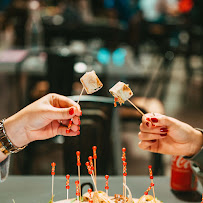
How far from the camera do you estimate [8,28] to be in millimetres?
5352

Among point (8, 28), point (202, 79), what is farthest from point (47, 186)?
point (202, 79)

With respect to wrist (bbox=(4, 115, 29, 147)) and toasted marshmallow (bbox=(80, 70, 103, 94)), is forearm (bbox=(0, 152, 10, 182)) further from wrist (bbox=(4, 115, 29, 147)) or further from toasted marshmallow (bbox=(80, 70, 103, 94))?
toasted marshmallow (bbox=(80, 70, 103, 94))

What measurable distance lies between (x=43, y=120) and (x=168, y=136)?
49cm

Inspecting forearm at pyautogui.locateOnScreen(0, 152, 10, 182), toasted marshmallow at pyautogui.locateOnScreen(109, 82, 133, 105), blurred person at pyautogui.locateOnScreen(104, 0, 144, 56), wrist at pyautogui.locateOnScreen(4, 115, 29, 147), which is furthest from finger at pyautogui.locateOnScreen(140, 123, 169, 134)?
blurred person at pyautogui.locateOnScreen(104, 0, 144, 56)

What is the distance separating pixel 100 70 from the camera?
3.34 m

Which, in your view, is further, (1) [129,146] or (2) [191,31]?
(2) [191,31]

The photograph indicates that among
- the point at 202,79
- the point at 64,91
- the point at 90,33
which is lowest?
the point at 64,91

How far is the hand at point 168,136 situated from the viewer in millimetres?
1163

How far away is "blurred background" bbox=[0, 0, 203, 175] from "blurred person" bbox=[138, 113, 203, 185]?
749 mm

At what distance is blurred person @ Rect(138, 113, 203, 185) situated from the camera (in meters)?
1.17

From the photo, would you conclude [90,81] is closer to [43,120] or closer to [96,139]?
[43,120]

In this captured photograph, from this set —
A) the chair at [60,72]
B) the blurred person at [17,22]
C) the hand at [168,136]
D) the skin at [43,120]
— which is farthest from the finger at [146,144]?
the blurred person at [17,22]

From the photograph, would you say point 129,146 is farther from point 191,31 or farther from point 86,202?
point 191,31

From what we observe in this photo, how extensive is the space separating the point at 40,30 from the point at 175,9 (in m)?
5.53
